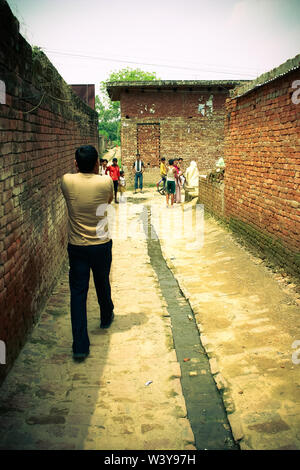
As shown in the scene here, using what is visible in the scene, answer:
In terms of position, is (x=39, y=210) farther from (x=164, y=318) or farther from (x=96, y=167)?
(x=164, y=318)

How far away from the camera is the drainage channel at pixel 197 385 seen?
8.55 ft

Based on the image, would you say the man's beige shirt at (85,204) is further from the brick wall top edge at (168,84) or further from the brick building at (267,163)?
the brick wall top edge at (168,84)

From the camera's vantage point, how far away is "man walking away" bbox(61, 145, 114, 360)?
10.9ft

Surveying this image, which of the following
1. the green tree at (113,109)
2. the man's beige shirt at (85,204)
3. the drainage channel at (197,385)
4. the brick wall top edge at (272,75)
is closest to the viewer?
the drainage channel at (197,385)

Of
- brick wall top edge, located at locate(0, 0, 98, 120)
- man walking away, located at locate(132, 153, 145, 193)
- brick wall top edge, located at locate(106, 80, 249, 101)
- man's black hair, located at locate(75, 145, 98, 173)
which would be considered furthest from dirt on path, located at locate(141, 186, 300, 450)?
brick wall top edge, located at locate(106, 80, 249, 101)

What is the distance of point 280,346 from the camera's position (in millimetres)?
3684

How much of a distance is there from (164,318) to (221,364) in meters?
1.11

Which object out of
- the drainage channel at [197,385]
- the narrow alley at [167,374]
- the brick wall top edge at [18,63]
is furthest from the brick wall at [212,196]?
the brick wall top edge at [18,63]

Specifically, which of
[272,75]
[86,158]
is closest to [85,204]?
[86,158]

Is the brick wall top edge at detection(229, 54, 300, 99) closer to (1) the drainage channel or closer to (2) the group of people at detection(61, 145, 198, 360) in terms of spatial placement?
(2) the group of people at detection(61, 145, 198, 360)

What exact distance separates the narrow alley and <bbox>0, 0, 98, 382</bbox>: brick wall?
37 cm

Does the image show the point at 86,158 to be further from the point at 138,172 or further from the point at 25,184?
the point at 138,172

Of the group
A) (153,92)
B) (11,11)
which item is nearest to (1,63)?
(11,11)

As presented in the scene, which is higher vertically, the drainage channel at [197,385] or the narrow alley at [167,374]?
the narrow alley at [167,374]
